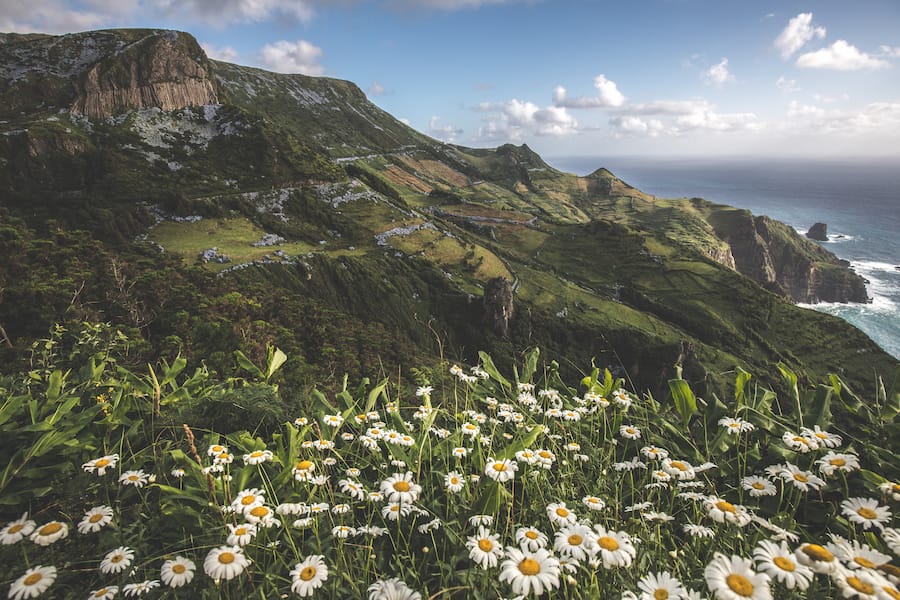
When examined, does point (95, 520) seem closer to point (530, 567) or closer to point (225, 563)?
point (225, 563)

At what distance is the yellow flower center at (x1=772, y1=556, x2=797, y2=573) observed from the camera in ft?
7.19

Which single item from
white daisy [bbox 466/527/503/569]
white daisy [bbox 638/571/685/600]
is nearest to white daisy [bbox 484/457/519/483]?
white daisy [bbox 466/527/503/569]

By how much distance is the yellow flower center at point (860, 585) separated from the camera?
77.7 inches

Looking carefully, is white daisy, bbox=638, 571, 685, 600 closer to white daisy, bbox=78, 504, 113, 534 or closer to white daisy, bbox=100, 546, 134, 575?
white daisy, bbox=100, 546, 134, 575

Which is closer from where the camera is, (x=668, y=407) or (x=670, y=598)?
(x=670, y=598)

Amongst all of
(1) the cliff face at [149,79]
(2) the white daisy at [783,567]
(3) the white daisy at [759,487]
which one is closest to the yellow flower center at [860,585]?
(2) the white daisy at [783,567]

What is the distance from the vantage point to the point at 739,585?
6.81ft

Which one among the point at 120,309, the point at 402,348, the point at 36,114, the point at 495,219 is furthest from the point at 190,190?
the point at 495,219

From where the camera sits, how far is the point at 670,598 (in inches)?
84.4

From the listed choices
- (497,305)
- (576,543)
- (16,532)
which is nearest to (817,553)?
(576,543)

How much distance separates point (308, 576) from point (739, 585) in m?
2.40

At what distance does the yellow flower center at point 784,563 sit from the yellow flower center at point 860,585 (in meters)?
0.22

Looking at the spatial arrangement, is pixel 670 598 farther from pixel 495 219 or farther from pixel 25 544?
pixel 495 219

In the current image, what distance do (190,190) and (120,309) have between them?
90874 millimetres
